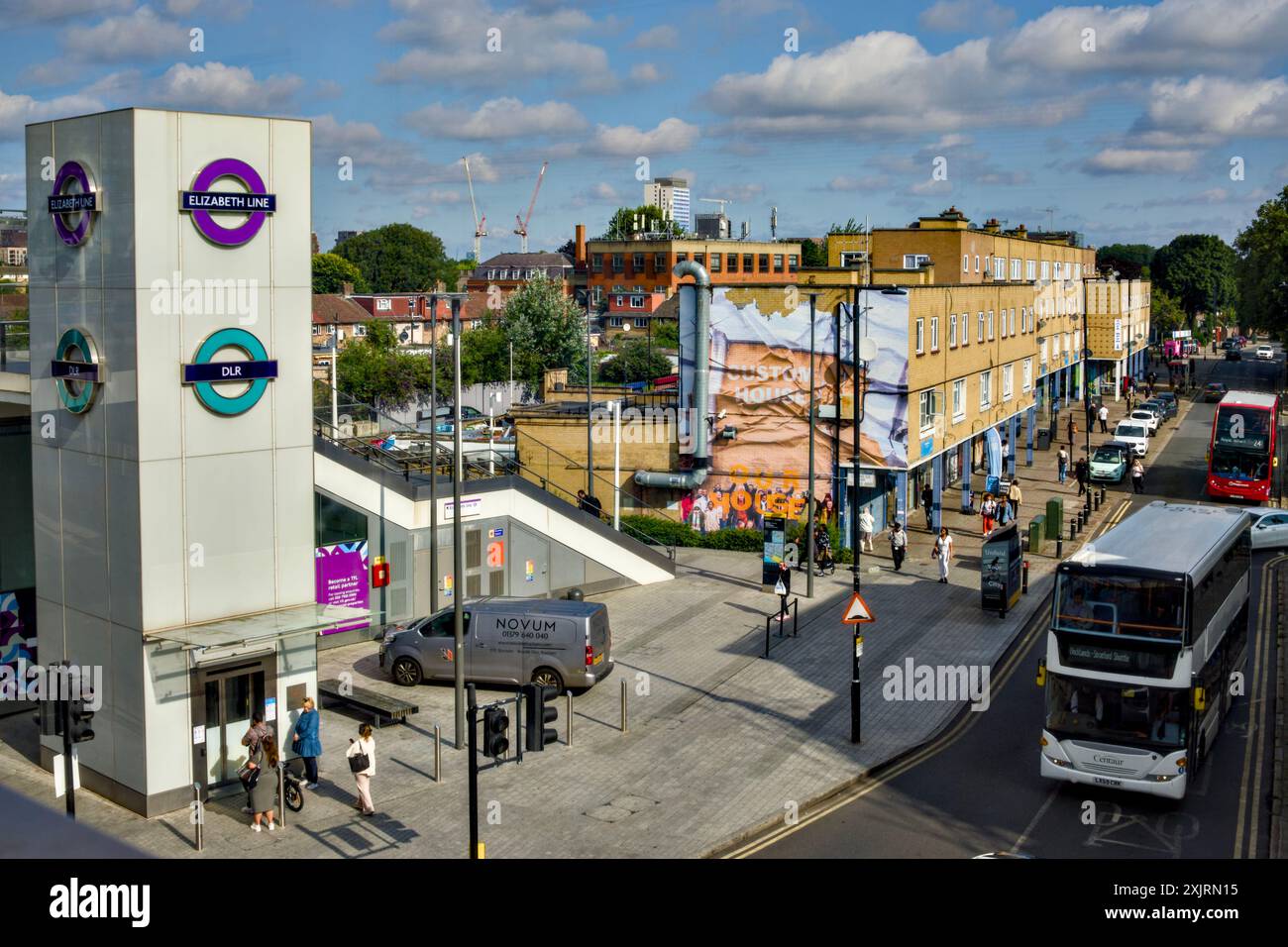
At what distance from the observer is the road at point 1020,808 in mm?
16391

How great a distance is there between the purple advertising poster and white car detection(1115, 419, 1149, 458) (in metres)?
36.6

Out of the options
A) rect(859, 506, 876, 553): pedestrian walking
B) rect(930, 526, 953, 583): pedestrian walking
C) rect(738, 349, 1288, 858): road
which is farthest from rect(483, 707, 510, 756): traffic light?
rect(859, 506, 876, 553): pedestrian walking

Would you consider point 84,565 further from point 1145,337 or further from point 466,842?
point 1145,337

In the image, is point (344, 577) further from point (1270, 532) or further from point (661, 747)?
point (1270, 532)

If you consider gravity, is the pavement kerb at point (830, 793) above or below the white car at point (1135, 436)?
below

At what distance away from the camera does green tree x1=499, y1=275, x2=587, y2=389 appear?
74750mm

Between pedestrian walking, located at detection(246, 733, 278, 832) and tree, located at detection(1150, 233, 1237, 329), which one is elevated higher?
tree, located at detection(1150, 233, 1237, 329)

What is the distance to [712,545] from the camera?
36.5 metres

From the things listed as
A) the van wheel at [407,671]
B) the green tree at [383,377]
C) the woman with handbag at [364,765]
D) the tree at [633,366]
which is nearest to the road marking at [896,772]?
the woman with handbag at [364,765]

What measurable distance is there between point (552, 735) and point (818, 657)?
11.0 m

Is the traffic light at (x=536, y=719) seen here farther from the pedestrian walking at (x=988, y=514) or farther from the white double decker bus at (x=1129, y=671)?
the pedestrian walking at (x=988, y=514)

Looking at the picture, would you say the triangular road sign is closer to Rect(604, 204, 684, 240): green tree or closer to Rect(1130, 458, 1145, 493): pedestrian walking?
Rect(1130, 458, 1145, 493): pedestrian walking

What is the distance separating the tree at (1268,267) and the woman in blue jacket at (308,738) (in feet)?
216
